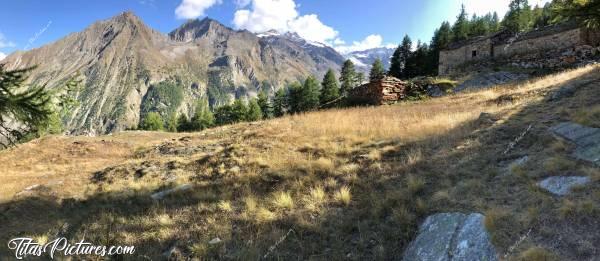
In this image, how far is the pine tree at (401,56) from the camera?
6975 centimetres

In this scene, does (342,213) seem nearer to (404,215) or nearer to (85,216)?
(404,215)

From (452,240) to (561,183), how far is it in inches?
104

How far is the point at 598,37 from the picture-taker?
3053 centimetres

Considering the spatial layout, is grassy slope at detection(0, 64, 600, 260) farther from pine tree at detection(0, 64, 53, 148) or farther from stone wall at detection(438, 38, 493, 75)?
stone wall at detection(438, 38, 493, 75)

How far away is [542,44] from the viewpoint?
34.1 m

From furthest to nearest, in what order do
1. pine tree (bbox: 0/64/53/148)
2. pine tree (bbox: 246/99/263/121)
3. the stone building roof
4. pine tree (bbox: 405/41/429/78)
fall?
pine tree (bbox: 246/99/263/121)
pine tree (bbox: 405/41/429/78)
the stone building roof
pine tree (bbox: 0/64/53/148)

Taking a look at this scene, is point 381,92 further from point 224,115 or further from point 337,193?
point 224,115

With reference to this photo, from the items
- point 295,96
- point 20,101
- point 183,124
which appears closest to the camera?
point 20,101

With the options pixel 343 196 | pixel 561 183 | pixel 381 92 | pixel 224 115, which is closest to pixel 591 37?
pixel 381 92

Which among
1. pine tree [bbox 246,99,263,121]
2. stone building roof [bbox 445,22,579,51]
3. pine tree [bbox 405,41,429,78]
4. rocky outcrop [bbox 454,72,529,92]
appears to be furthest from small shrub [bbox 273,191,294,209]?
pine tree [bbox 246,99,263,121]

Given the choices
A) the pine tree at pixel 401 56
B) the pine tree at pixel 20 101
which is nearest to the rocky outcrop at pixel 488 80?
the pine tree at pixel 20 101

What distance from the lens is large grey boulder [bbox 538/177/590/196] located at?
6.61m

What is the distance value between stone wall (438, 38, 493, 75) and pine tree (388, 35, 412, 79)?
2444cm

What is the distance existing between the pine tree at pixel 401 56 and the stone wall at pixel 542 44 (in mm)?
31244
